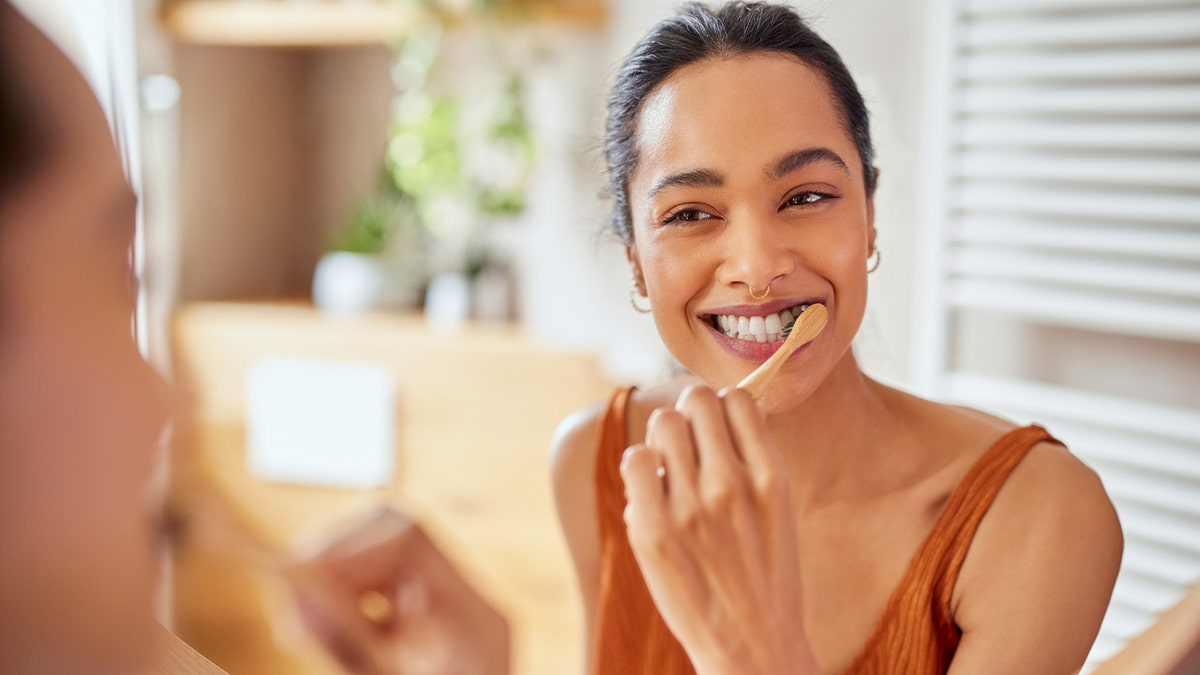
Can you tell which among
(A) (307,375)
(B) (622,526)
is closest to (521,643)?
(A) (307,375)

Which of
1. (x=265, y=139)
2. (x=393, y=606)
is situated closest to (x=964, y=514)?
(x=393, y=606)

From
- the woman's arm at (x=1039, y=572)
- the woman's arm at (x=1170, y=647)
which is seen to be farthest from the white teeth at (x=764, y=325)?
the woman's arm at (x=1170, y=647)

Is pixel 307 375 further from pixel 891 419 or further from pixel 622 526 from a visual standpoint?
pixel 891 419

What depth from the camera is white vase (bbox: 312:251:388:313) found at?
217 cm

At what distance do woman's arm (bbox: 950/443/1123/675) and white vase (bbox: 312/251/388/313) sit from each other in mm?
1595

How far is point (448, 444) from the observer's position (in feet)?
6.77

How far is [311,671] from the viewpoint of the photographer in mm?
2234

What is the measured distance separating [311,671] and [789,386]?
1.80 metres

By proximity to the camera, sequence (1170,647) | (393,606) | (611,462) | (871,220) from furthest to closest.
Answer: (611,462)
(871,220)
(393,606)
(1170,647)

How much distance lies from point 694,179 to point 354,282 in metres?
1.55

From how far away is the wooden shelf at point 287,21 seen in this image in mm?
1997

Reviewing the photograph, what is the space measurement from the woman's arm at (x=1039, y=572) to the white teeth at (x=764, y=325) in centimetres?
21

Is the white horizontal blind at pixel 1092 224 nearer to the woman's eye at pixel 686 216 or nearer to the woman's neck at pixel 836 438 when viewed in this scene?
the woman's neck at pixel 836 438

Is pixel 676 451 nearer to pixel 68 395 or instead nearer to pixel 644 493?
pixel 644 493
